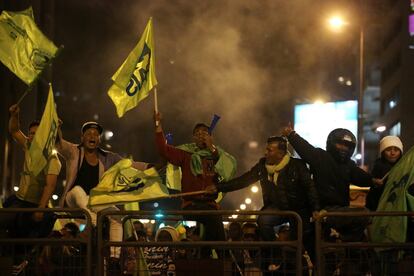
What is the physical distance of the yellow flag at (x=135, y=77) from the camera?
8211mm

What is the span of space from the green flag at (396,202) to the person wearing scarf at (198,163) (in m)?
1.62

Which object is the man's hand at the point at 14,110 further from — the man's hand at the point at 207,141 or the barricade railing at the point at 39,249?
the man's hand at the point at 207,141

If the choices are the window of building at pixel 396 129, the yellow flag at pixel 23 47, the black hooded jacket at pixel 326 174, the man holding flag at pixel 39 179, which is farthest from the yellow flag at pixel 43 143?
the window of building at pixel 396 129

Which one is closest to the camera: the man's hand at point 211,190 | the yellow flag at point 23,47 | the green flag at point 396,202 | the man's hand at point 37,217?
the green flag at point 396,202

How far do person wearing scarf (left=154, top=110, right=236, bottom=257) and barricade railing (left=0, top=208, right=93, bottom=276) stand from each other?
1374mm

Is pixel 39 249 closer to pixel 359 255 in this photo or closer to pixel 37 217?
pixel 37 217

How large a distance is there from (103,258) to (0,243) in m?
0.86

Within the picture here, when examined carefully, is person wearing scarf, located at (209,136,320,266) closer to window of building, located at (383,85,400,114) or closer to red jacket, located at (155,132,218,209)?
red jacket, located at (155,132,218,209)

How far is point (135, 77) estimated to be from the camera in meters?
8.25

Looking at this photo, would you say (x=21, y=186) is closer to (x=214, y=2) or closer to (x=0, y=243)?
(x=0, y=243)

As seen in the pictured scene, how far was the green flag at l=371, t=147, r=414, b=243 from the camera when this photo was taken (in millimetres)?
6949

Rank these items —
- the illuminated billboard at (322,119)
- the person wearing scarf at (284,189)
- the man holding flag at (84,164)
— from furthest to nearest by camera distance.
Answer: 1. the illuminated billboard at (322,119)
2. the man holding flag at (84,164)
3. the person wearing scarf at (284,189)

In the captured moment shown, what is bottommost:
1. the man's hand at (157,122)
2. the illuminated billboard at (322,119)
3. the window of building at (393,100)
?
the man's hand at (157,122)

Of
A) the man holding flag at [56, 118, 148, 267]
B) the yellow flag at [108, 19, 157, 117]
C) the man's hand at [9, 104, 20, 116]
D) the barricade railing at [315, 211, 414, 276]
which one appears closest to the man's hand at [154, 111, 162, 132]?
the yellow flag at [108, 19, 157, 117]
